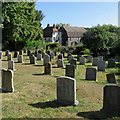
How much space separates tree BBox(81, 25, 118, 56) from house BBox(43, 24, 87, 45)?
28374mm

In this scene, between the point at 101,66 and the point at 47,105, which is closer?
the point at 47,105

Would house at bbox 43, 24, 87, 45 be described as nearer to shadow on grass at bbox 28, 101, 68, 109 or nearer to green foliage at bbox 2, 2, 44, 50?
green foliage at bbox 2, 2, 44, 50

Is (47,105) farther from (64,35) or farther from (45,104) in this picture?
(64,35)

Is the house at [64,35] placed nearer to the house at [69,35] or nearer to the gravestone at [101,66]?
the house at [69,35]

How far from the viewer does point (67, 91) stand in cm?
693

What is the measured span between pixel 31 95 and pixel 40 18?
40325 millimetres

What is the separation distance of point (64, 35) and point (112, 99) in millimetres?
55197

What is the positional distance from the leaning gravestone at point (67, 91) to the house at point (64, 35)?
50902mm

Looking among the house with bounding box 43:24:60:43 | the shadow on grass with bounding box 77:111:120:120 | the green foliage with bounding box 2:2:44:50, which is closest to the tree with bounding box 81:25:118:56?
the green foliage with bounding box 2:2:44:50

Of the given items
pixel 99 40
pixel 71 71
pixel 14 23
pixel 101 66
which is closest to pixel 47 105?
pixel 71 71

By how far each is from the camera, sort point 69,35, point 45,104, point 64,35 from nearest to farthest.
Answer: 1. point 45,104
2. point 69,35
3. point 64,35

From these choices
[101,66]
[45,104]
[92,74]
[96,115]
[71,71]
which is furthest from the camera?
[101,66]

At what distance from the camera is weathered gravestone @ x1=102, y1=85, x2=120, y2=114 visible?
19.3ft

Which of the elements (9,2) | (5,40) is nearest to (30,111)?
(9,2)
